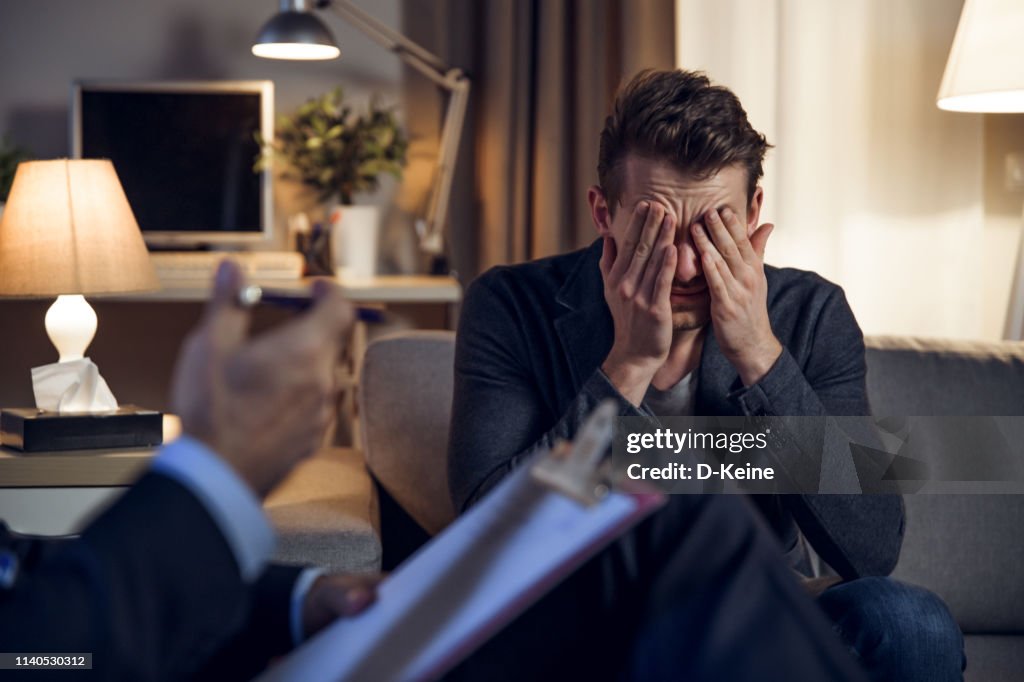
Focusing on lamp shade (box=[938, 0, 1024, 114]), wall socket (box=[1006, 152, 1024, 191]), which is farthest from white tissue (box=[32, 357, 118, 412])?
wall socket (box=[1006, 152, 1024, 191])

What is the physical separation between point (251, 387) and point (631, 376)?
76cm

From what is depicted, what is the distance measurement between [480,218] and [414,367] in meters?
1.33

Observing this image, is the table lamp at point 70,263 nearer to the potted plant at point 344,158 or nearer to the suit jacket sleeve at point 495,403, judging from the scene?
the suit jacket sleeve at point 495,403

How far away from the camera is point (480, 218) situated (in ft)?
10.1

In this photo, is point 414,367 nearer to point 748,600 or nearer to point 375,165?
point 748,600

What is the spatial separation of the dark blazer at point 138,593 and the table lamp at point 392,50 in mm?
2221

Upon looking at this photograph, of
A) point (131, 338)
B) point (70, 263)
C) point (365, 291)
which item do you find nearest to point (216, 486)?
point (70, 263)

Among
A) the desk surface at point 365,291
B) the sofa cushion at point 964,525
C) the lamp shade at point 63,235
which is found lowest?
the sofa cushion at point 964,525

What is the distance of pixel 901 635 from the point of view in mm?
1093

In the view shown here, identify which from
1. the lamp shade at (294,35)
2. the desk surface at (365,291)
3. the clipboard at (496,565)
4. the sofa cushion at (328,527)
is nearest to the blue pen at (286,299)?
the clipboard at (496,565)

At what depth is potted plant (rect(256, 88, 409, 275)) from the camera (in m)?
3.03

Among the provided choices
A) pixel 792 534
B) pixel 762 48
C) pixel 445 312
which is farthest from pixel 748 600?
pixel 445 312

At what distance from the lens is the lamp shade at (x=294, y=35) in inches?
106

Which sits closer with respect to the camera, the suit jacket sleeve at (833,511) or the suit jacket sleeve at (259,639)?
the suit jacket sleeve at (259,639)
